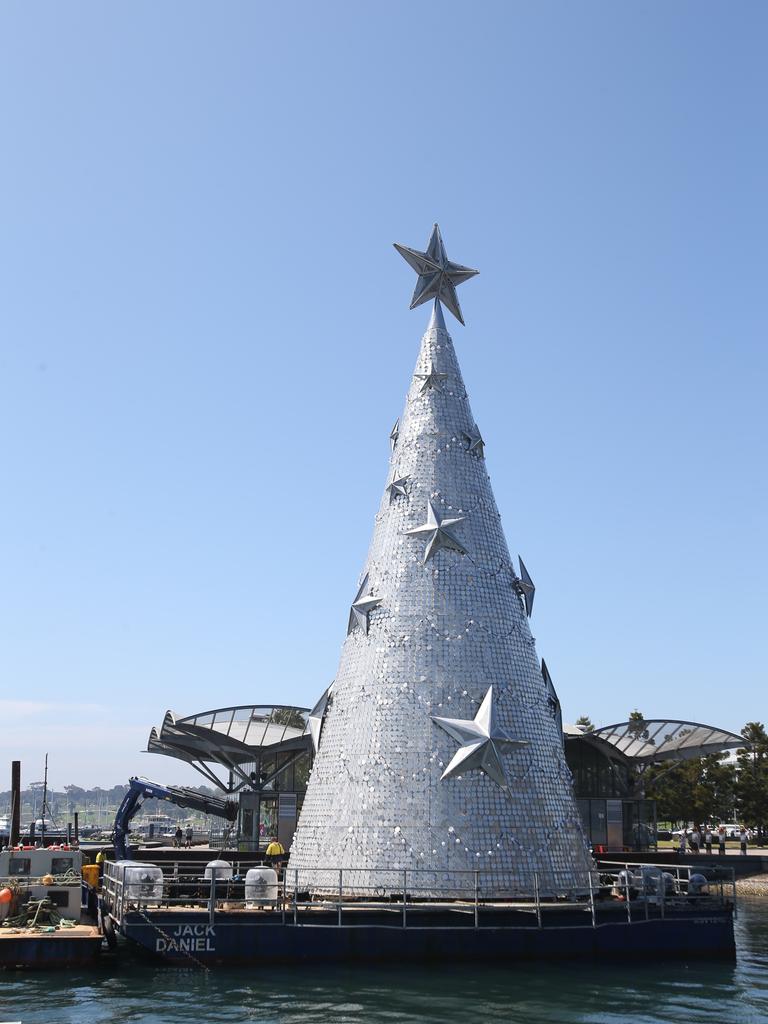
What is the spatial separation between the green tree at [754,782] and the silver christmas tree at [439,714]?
35390mm

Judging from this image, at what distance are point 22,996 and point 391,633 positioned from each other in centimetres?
1124

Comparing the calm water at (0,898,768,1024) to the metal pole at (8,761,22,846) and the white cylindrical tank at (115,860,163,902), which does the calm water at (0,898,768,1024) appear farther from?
the metal pole at (8,761,22,846)

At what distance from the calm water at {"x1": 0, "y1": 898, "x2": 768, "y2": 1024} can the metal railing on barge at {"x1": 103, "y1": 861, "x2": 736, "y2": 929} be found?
118 centimetres

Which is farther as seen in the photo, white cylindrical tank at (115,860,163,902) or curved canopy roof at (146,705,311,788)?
curved canopy roof at (146,705,311,788)

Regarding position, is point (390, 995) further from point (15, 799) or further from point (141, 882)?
point (15, 799)

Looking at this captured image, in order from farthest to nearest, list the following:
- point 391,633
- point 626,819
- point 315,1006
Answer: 1. point 626,819
2. point 391,633
3. point 315,1006

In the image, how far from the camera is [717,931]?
22578mm

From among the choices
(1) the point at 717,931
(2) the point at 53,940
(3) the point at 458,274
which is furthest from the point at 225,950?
A: (3) the point at 458,274

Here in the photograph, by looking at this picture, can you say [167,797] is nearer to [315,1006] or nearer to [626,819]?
[315,1006]

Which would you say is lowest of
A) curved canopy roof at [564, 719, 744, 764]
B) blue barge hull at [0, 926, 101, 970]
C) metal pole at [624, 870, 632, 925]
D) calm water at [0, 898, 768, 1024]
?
calm water at [0, 898, 768, 1024]

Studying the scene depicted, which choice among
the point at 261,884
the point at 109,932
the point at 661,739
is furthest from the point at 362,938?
the point at 661,739

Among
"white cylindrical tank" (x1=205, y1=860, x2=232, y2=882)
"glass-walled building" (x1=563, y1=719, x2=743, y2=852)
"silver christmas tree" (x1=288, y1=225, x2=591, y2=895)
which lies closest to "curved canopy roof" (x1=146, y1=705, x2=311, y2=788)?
"glass-walled building" (x1=563, y1=719, x2=743, y2=852)

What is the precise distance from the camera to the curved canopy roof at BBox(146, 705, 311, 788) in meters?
46.0

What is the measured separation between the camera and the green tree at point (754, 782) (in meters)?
55.8
